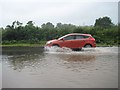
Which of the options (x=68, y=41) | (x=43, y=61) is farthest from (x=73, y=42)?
(x=43, y=61)

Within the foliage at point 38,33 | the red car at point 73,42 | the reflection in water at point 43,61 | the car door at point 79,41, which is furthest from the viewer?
the foliage at point 38,33

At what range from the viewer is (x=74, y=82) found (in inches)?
311

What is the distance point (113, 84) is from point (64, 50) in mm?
12506

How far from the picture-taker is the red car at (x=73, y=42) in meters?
20.4

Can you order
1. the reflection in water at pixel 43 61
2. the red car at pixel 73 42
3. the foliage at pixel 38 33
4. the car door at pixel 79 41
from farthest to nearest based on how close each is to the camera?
the foliage at pixel 38 33, the car door at pixel 79 41, the red car at pixel 73 42, the reflection in water at pixel 43 61

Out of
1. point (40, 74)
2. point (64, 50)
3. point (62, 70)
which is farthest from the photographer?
point (64, 50)

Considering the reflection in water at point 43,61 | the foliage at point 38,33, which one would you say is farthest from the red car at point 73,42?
the foliage at point 38,33

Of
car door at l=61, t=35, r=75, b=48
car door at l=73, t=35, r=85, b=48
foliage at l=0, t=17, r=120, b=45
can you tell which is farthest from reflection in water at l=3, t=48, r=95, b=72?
foliage at l=0, t=17, r=120, b=45

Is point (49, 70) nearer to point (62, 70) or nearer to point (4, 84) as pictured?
point (62, 70)

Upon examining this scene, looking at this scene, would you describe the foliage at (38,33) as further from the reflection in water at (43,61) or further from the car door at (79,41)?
the reflection in water at (43,61)

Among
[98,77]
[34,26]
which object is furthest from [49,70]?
[34,26]

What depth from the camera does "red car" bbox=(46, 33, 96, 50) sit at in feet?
66.9

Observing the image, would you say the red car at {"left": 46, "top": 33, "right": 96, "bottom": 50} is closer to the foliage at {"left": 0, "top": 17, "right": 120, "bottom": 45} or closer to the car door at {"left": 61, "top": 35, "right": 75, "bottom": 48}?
the car door at {"left": 61, "top": 35, "right": 75, "bottom": 48}

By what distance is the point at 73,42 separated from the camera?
20625 millimetres
